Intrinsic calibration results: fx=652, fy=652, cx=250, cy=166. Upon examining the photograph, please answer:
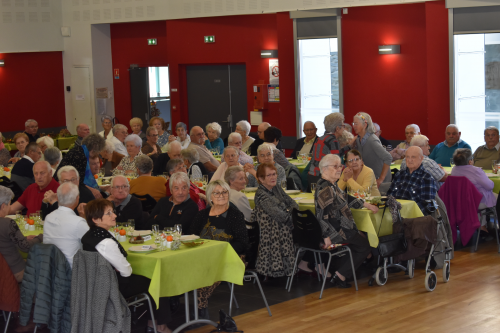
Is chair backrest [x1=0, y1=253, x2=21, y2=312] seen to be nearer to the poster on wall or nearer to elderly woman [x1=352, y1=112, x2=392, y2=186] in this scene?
elderly woman [x1=352, y1=112, x2=392, y2=186]

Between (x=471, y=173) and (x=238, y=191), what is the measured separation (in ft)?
9.66

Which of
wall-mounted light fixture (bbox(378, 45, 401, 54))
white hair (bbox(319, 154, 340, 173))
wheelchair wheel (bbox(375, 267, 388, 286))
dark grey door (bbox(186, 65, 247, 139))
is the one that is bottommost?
Result: wheelchair wheel (bbox(375, 267, 388, 286))

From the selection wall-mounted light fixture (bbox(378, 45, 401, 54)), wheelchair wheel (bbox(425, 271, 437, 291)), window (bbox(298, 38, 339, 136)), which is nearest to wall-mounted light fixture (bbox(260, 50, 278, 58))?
window (bbox(298, 38, 339, 136))

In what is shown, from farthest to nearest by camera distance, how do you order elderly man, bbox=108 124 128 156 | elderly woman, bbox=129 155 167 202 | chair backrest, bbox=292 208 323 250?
elderly man, bbox=108 124 128 156 → elderly woman, bbox=129 155 167 202 → chair backrest, bbox=292 208 323 250

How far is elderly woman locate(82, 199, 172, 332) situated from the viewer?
473 cm

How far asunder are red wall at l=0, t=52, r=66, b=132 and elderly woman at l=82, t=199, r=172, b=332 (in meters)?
12.4

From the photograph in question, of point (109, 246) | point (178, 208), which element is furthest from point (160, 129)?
point (109, 246)

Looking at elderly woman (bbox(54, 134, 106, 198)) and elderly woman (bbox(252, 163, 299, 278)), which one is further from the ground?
elderly woman (bbox(54, 134, 106, 198))

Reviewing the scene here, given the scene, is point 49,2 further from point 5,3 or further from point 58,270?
point 58,270

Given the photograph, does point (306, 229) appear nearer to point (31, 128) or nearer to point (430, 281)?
point (430, 281)

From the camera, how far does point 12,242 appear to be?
5.33m

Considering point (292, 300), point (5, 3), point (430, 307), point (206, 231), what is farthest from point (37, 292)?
point (5, 3)

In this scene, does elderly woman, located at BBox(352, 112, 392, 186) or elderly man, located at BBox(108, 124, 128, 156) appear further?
elderly man, located at BBox(108, 124, 128, 156)

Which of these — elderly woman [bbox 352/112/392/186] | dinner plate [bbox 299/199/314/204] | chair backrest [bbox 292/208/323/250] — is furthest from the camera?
elderly woman [bbox 352/112/392/186]
